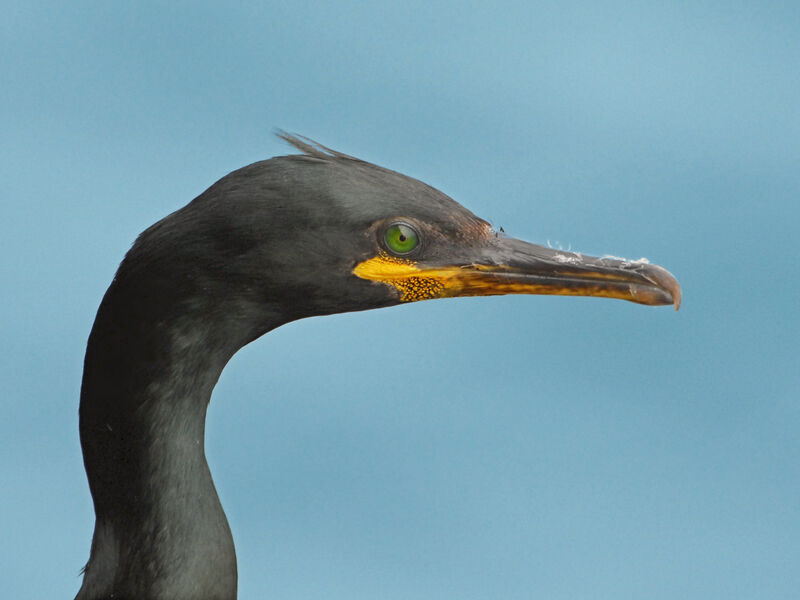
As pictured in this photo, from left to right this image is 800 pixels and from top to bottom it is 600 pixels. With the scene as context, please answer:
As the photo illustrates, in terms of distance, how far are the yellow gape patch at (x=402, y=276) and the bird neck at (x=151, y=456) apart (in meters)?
0.47

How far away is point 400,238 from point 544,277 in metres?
0.48

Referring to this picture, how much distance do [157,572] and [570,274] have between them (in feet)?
5.17

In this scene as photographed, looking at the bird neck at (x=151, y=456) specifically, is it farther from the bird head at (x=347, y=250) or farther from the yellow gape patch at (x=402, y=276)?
the yellow gape patch at (x=402, y=276)

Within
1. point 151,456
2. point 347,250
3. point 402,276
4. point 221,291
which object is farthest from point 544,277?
point 151,456

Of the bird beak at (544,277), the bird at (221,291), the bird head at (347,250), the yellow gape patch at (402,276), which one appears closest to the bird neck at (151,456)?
the bird at (221,291)

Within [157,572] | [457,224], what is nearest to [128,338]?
[157,572]

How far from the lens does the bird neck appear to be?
3.60 metres

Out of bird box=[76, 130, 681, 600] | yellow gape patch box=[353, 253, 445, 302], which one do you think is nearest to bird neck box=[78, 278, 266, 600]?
bird box=[76, 130, 681, 600]

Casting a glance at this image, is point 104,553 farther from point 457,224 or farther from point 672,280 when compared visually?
point 672,280

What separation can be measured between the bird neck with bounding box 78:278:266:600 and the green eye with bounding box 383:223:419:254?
57 cm

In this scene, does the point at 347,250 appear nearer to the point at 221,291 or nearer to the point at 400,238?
the point at 400,238

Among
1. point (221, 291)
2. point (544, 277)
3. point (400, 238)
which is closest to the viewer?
point (221, 291)

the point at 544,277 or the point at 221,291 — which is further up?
the point at 544,277

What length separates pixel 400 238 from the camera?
12.1ft
